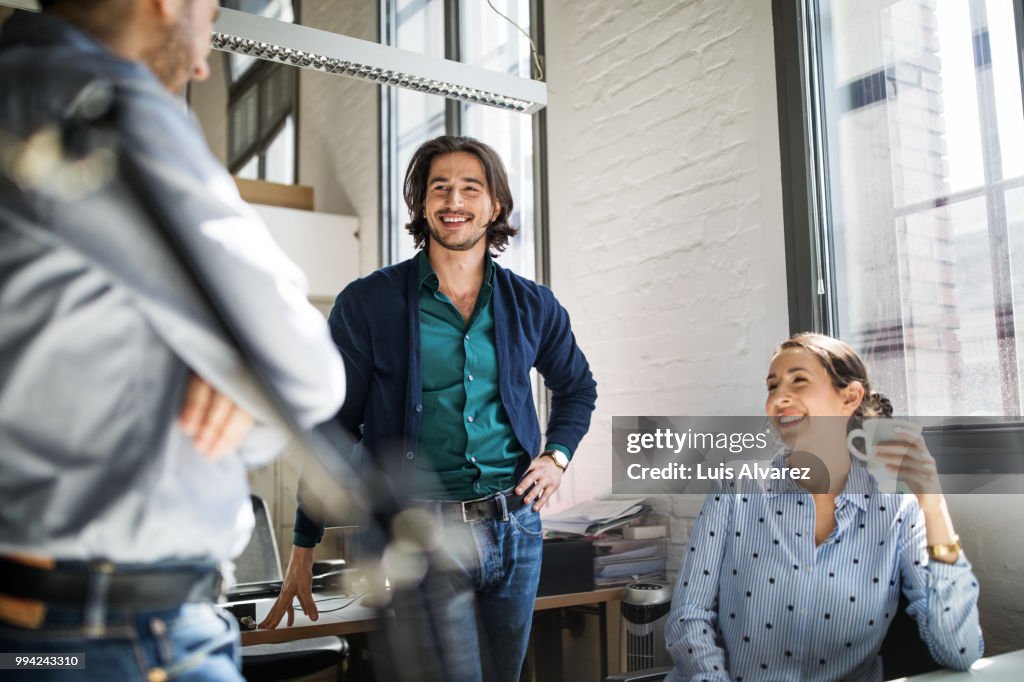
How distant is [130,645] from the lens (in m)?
0.62

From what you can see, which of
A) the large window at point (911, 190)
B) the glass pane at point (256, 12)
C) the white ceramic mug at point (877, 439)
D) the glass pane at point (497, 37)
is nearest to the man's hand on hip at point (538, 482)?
the white ceramic mug at point (877, 439)

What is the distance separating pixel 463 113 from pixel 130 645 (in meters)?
3.47

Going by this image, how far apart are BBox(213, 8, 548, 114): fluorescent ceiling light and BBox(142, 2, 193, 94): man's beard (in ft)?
4.72

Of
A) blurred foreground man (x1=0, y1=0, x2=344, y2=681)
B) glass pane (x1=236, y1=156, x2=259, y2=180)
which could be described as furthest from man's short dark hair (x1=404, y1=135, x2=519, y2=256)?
glass pane (x1=236, y1=156, x2=259, y2=180)

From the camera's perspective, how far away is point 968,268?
1890 mm

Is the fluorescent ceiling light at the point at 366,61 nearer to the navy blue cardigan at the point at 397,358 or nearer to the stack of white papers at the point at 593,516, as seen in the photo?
the navy blue cardigan at the point at 397,358

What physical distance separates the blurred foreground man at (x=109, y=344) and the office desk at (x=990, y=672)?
1124 mm

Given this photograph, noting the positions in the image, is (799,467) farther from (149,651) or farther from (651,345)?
(149,651)

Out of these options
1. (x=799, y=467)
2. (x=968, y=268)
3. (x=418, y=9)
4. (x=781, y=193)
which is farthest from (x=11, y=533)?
(x=418, y=9)

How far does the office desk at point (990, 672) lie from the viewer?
1331mm

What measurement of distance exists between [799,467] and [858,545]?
0.18 meters

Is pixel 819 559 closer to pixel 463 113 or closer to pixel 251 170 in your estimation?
pixel 463 113

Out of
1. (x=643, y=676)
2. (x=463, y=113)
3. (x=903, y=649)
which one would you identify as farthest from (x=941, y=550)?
(x=463, y=113)

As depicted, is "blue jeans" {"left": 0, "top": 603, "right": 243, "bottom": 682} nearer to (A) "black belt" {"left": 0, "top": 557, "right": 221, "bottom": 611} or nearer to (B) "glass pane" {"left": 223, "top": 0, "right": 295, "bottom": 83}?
(A) "black belt" {"left": 0, "top": 557, "right": 221, "bottom": 611}
